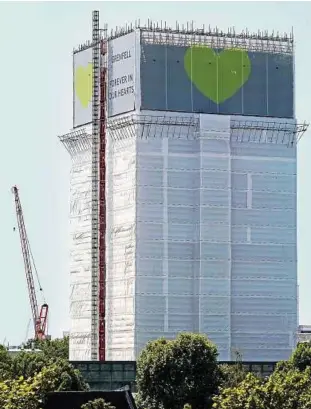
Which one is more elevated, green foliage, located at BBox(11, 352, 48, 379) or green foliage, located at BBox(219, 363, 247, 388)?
green foliage, located at BBox(11, 352, 48, 379)

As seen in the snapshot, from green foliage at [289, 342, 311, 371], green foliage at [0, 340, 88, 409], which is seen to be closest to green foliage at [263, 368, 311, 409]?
green foliage at [0, 340, 88, 409]

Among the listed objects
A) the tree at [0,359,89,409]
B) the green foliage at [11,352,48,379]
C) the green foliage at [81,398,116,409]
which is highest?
the green foliage at [11,352,48,379]

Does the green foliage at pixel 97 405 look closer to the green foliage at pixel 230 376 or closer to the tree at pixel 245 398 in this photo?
the tree at pixel 245 398

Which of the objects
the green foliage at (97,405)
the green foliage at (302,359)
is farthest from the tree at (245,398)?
the green foliage at (302,359)

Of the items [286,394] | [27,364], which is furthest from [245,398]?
[27,364]

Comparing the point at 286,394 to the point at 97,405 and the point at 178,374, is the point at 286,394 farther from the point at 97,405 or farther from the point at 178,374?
the point at 178,374

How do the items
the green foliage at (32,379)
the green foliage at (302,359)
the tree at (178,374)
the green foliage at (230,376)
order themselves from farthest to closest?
the green foliage at (302,359) → the green foliage at (230,376) → the tree at (178,374) → the green foliage at (32,379)

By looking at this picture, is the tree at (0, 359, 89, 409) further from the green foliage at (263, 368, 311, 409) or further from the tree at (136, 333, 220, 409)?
the tree at (136, 333, 220, 409)

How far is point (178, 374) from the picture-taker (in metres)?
141

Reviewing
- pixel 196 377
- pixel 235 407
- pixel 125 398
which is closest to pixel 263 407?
pixel 235 407

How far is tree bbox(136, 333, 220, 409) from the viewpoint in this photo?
13900 centimetres

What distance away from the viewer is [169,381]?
14025 centimetres

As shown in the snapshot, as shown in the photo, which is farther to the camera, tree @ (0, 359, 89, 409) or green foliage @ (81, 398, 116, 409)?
green foliage @ (81, 398, 116, 409)

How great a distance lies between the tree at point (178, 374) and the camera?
13900 centimetres
